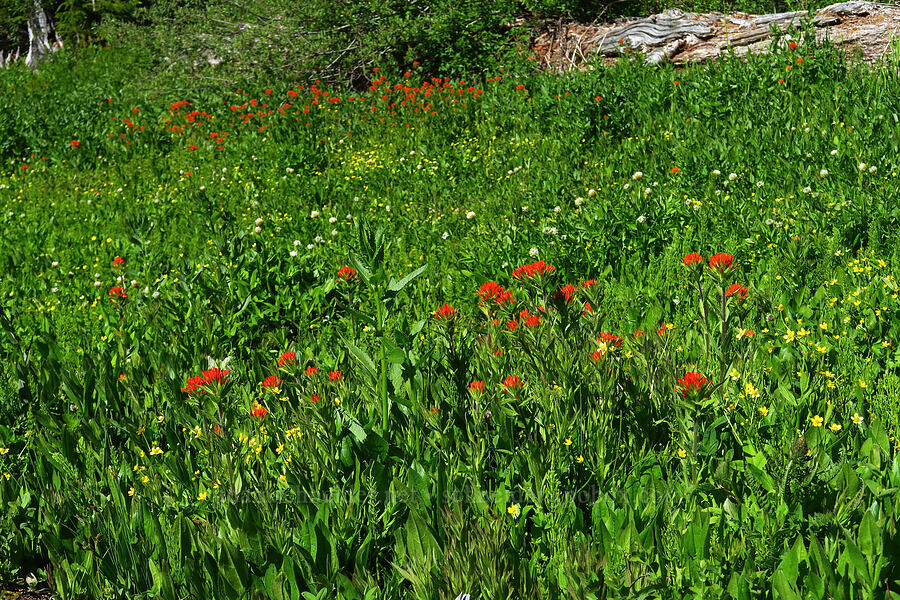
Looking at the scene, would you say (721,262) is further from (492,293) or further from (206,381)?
(206,381)

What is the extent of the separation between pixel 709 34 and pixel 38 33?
710 inches

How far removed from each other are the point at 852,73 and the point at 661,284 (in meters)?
4.29

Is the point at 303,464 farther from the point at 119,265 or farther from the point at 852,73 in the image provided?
the point at 852,73

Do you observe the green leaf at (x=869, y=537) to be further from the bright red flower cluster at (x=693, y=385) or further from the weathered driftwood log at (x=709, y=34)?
the weathered driftwood log at (x=709, y=34)

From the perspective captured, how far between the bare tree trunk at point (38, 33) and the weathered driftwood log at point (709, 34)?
15143 mm

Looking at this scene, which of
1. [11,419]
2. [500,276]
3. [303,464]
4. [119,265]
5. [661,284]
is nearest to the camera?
[303,464]

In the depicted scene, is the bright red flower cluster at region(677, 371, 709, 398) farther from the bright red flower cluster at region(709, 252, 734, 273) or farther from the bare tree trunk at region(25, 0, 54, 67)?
the bare tree trunk at region(25, 0, 54, 67)

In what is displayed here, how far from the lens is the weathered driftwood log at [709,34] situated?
294 inches

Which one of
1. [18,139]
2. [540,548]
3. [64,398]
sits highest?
[18,139]

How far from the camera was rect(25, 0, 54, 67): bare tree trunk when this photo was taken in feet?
61.3

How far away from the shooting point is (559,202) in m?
5.01

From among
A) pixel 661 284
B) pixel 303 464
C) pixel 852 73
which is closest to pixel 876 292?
pixel 661 284

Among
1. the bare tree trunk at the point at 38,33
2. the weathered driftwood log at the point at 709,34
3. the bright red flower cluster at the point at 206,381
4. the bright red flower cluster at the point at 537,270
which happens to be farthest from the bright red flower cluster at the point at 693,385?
the bare tree trunk at the point at 38,33

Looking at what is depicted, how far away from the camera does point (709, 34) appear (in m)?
8.48
